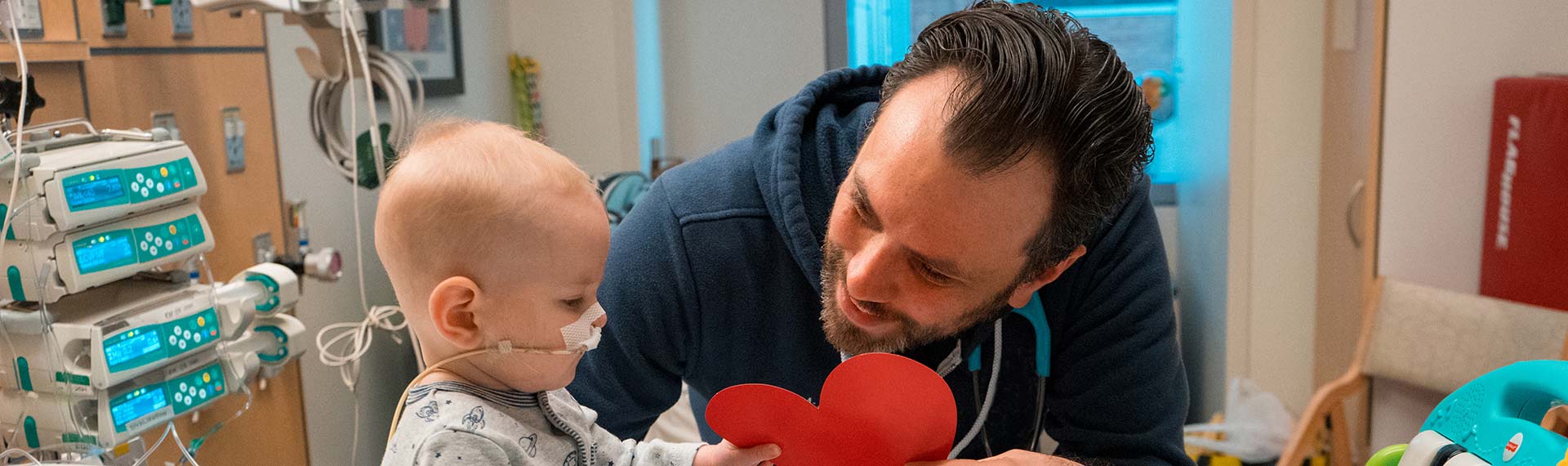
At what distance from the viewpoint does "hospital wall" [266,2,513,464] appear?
8.63ft

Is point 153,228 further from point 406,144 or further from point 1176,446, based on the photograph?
point 1176,446

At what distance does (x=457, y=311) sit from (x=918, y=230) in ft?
1.34

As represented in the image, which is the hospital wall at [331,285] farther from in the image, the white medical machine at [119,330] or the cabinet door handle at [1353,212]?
the cabinet door handle at [1353,212]

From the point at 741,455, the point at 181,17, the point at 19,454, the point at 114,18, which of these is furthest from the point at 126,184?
the point at 741,455

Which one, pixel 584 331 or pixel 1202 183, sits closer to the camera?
pixel 584 331

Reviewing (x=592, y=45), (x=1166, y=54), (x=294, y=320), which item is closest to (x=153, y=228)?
(x=294, y=320)

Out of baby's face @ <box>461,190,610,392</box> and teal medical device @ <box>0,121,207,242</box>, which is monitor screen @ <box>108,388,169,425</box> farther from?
baby's face @ <box>461,190,610,392</box>

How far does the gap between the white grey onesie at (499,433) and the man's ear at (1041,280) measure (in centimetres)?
40

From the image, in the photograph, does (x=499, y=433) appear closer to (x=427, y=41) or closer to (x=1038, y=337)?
(x=1038, y=337)

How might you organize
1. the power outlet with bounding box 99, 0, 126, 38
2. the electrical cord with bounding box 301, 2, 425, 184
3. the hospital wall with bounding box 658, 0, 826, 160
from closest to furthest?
1. the power outlet with bounding box 99, 0, 126, 38
2. the electrical cord with bounding box 301, 2, 425, 184
3. the hospital wall with bounding box 658, 0, 826, 160

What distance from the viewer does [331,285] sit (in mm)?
2859

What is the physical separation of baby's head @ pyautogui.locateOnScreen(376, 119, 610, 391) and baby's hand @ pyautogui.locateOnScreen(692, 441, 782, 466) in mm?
160

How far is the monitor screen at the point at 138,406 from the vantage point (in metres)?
1.65

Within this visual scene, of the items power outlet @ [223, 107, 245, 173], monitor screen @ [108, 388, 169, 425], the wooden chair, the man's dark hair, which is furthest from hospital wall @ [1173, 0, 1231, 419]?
monitor screen @ [108, 388, 169, 425]
